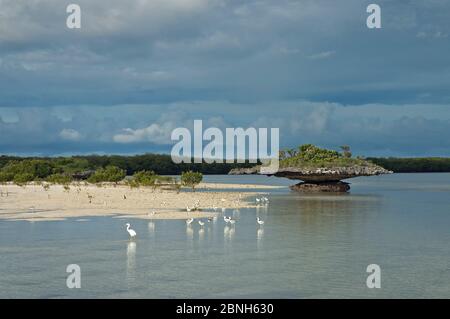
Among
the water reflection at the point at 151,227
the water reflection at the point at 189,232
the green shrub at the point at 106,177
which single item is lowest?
the water reflection at the point at 189,232

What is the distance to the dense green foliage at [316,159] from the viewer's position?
9794 cm

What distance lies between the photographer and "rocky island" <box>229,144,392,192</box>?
96812 mm

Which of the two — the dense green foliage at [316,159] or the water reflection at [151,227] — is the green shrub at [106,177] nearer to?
the dense green foliage at [316,159]

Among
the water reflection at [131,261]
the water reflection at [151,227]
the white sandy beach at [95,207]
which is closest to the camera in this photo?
the water reflection at [131,261]

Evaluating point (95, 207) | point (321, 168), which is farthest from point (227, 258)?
point (321, 168)

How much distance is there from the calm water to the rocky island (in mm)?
46524

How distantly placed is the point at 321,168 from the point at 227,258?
6663 centimetres

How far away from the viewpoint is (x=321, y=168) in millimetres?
96250

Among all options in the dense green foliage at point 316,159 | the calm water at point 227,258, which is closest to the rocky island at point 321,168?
the dense green foliage at point 316,159

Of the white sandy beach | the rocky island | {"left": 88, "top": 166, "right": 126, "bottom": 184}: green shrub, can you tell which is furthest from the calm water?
{"left": 88, "top": 166, "right": 126, "bottom": 184}: green shrub

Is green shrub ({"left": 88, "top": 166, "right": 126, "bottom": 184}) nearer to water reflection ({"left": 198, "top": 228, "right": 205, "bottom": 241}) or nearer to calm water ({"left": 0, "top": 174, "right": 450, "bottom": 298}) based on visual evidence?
calm water ({"left": 0, "top": 174, "right": 450, "bottom": 298})

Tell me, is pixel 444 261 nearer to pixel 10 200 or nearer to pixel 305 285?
pixel 305 285

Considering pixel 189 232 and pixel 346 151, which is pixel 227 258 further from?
pixel 346 151
